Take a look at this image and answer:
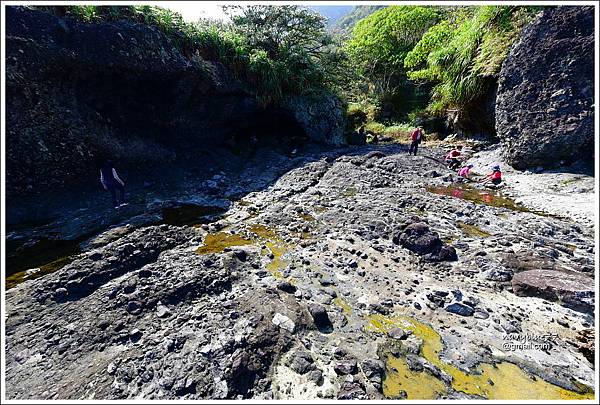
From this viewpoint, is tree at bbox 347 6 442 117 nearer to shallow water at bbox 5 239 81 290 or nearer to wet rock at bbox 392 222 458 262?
wet rock at bbox 392 222 458 262

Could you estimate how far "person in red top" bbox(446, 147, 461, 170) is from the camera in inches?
573

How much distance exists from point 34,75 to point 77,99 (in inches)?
57.4

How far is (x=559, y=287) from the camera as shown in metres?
5.89

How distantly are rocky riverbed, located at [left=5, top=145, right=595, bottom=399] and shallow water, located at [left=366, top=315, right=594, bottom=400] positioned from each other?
0.02m

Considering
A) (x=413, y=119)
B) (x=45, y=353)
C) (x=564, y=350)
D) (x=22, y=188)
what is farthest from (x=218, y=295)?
(x=413, y=119)

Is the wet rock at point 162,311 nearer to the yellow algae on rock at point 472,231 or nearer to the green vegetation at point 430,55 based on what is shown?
the yellow algae on rock at point 472,231

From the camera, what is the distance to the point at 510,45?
1391 centimetres

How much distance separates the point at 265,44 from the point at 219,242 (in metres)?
13.5

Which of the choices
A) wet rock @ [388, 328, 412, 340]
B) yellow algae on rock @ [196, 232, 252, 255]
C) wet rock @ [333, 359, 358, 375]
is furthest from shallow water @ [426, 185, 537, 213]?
wet rock @ [333, 359, 358, 375]

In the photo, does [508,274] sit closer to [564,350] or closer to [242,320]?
[564,350]

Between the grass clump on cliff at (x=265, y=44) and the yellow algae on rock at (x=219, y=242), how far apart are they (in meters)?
9.20

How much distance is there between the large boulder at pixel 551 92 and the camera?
10914mm

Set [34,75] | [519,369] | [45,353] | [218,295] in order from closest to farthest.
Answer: [519,369] < [45,353] < [218,295] < [34,75]

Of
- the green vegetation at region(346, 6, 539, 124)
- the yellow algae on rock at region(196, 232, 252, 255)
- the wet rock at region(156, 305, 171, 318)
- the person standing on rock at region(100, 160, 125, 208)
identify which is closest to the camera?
the wet rock at region(156, 305, 171, 318)
